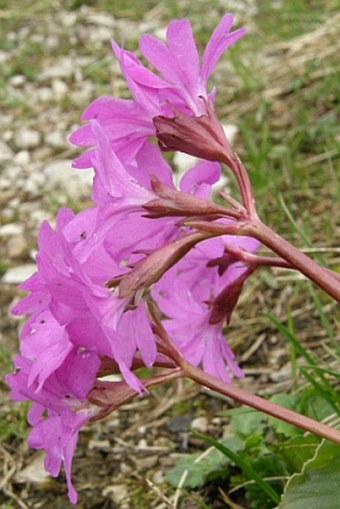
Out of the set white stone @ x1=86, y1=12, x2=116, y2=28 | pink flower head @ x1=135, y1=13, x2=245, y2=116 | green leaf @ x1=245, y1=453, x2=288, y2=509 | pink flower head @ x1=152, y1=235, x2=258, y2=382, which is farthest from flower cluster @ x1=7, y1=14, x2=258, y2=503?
white stone @ x1=86, y1=12, x2=116, y2=28

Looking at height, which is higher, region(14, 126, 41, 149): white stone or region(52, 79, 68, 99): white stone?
region(52, 79, 68, 99): white stone

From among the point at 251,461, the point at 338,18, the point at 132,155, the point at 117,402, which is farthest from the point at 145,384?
the point at 338,18

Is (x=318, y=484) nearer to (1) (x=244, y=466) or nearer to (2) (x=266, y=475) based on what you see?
(1) (x=244, y=466)

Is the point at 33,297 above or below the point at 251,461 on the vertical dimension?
above

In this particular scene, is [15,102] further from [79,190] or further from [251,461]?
[251,461]

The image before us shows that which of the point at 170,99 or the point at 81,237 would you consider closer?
the point at 81,237

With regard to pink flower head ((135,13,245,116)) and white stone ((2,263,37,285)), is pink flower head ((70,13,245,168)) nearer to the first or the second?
pink flower head ((135,13,245,116))

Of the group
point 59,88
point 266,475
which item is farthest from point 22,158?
point 266,475
